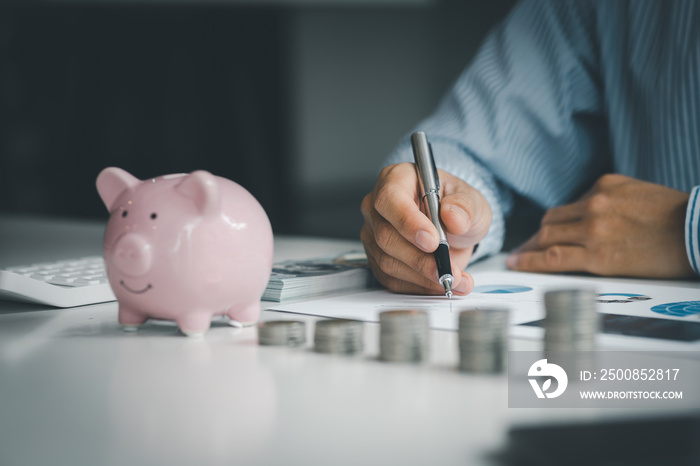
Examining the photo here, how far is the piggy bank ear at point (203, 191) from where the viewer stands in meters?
0.61

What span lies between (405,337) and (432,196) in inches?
14.5

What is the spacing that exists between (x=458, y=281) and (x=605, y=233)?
337 millimetres

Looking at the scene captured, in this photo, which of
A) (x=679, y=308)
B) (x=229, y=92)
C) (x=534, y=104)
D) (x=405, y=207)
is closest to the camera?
(x=679, y=308)

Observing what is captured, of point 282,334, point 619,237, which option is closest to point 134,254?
point 282,334

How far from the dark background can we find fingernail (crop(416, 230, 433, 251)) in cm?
218

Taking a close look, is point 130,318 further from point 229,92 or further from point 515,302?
point 229,92

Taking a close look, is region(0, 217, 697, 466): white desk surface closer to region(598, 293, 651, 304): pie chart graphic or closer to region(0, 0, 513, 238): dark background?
region(598, 293, 651, 304): pie chart graphic

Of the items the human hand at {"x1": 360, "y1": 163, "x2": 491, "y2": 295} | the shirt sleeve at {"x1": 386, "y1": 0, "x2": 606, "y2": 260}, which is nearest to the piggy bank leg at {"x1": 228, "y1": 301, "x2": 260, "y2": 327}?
the human hand at {"x1": 360, "y1": 163, "x2": 491, "y2": 295}

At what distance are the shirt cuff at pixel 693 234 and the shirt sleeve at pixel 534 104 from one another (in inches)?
17.9

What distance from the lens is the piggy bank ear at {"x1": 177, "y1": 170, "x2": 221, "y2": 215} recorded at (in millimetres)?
609

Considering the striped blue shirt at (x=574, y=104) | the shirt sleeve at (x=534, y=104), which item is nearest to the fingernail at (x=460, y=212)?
the striped blue shirt at (x=574, y=104)

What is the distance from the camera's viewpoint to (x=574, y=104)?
1.49 metres

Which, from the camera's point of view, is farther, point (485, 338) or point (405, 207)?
point (405, 207)

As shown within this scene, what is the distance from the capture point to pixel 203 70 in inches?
154
